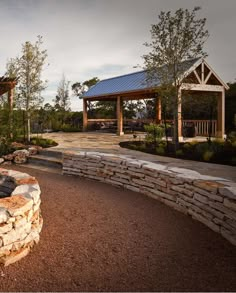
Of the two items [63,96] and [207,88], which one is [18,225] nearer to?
[207,88]

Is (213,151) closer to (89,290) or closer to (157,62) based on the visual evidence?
(157,62)

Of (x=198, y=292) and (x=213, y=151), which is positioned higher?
(x=213, y=151)

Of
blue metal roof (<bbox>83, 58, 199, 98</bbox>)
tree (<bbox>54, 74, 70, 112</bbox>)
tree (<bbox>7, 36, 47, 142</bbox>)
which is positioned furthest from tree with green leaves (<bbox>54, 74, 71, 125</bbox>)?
tree (<bbox>7, 36, 47, 142</bbox>)

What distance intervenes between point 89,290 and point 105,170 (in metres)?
3.96

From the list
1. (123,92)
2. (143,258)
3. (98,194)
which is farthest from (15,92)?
(143,258)

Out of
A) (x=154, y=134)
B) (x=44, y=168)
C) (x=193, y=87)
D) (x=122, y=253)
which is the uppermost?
(x=193, y=87)

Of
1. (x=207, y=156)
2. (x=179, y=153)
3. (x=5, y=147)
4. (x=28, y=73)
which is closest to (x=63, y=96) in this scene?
(x=28, y=73)

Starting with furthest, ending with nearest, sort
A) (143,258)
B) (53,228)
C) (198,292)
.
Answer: (53,228) → (143,258) → (198,292)

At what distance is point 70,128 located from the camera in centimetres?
1966

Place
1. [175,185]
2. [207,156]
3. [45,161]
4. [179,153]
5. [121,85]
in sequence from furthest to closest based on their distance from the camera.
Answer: [121,85] < [45,161] < [179,153] < [207,156] < [175,185]

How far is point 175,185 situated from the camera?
15.2ft

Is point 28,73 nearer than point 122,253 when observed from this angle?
No

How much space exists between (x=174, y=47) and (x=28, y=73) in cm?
616

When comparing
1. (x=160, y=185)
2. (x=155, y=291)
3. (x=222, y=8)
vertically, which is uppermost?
(x=222, y=8)
